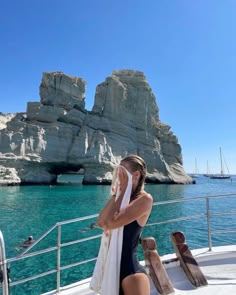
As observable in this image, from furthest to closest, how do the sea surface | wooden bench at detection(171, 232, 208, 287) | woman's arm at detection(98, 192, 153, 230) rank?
1. the sea surface
2. wooden bench at detection(171, 232, 208, 287)
3. woman's arm at detection(98, 192, 153, 230)

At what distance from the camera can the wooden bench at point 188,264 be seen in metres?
4.07

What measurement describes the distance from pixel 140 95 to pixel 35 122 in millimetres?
26764

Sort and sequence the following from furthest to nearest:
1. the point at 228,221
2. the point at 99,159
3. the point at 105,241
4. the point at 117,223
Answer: the point at 99,159, the point at 228,221, the point at 105,241, the point at 117,223

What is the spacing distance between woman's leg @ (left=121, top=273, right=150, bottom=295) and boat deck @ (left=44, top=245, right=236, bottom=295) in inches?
70.2

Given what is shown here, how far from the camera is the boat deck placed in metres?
3.81

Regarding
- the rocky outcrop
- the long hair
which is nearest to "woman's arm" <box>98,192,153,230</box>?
the long hair

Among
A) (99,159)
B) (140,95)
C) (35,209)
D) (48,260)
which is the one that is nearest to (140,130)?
(140,95)

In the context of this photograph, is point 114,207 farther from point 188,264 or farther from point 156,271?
point 188,264

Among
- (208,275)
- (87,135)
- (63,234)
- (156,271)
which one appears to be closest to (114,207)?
(156,271)

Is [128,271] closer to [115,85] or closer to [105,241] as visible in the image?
[105,241]

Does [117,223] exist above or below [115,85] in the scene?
below

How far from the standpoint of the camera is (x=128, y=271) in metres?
2.20

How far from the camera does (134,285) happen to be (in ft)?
7.13

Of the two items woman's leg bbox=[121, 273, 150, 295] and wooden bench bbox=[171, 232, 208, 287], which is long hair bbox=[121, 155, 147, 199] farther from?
wooden bench bbox=[171, 232, 208, 287]
